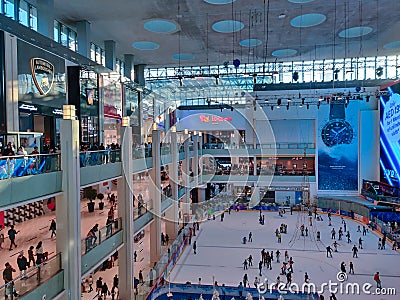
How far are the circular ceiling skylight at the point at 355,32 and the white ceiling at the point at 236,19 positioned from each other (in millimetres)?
353

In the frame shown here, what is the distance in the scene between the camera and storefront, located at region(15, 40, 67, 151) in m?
11.8

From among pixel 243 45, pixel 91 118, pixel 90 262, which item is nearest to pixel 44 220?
pixel 90 262

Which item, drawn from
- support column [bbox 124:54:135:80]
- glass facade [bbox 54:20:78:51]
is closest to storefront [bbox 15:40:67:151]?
glass facade [bbox 54:20:78:51]

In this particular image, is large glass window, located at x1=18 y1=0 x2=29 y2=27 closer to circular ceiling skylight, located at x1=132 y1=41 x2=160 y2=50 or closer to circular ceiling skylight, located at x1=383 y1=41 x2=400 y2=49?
circular ceiling skylight, located at x1=132 y1=41 x2=160 y2=50

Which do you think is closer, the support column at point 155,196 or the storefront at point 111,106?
the support column at point 155,196

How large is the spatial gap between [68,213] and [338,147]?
960 inches

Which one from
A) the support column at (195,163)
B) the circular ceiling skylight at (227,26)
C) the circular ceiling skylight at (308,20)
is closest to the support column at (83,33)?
the circular ceiling skylight at (227,26)

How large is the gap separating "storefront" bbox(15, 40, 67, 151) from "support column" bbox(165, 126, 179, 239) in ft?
21.9

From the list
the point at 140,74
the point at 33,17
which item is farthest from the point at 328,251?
the point at 140,74

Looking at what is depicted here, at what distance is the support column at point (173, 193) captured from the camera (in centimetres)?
1970

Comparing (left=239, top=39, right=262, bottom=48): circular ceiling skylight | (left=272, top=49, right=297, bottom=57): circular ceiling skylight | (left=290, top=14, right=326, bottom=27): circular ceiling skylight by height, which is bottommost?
(left=290, top=14, right=326, bottom=27): circular ceiling skylight

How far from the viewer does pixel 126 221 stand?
12.1 meters

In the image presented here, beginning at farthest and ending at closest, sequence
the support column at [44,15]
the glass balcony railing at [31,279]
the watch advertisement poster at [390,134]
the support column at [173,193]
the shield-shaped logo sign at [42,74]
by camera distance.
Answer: the watch advertisement poster at [390,134] < the support column at [173,193] < the support column at [44,15] < the shield-shaped logo sign at [42,74] < the glass balcony railing at [31,279]

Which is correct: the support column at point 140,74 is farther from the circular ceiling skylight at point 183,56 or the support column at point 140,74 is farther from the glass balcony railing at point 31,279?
the glass balcony railing at point 31,279
